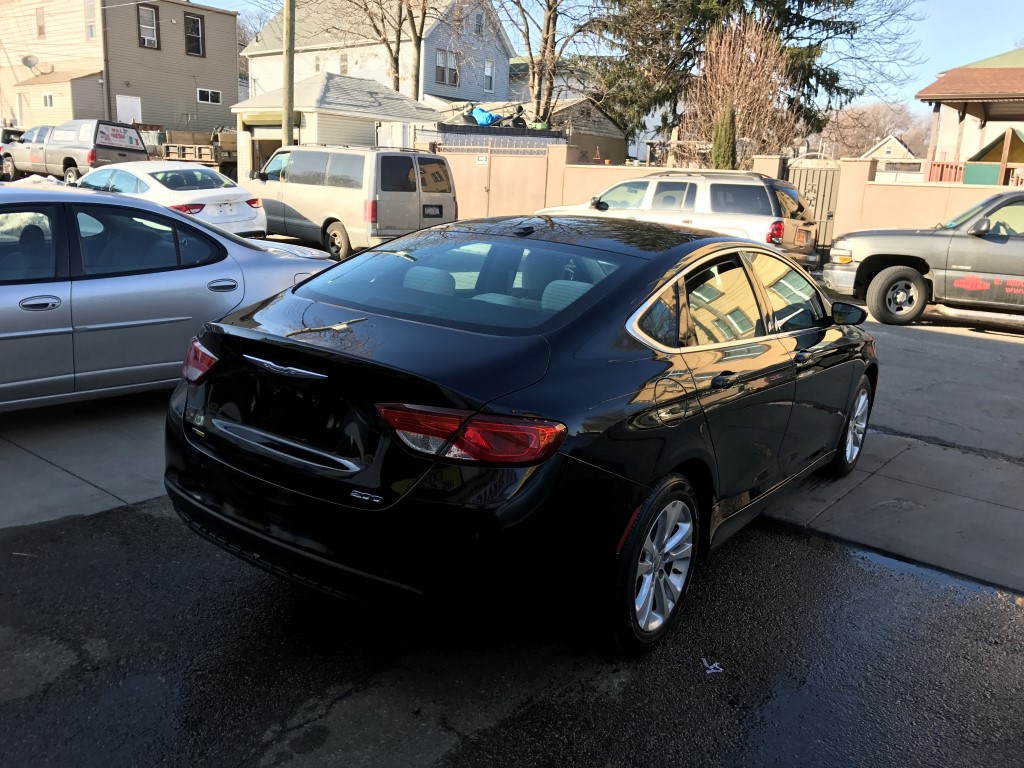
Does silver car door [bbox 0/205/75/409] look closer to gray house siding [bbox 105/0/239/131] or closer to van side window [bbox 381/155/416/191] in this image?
van side window [bbox 381/155/416/191]

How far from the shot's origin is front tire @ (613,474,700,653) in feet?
10.2

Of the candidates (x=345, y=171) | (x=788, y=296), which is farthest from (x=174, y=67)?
(x=788, y=296)

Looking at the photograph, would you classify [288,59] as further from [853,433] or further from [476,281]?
[476,281]

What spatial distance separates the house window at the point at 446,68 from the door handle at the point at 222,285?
126 feet

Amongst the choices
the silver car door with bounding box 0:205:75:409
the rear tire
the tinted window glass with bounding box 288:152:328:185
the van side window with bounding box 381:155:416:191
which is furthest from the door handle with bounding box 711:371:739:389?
the tinted window glass with bounding box 288:152:328:185

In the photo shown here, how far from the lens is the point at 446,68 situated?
42.2 metres

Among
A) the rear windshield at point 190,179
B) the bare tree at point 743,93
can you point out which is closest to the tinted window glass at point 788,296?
the rear windshield at point 190,179

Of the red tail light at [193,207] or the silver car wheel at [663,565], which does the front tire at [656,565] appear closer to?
the silver car wheel at [663,565]

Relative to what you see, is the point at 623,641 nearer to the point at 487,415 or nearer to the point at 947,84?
the point at 487,415

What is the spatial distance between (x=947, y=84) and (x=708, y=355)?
2533 cm

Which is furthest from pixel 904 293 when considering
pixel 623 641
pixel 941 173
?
pixel 941 173

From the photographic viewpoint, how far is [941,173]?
22.8 m

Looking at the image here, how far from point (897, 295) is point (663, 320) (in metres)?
9.41

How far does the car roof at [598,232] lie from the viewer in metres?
3.88
